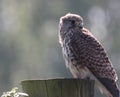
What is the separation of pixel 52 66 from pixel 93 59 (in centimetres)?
2148

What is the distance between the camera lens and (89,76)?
972cm

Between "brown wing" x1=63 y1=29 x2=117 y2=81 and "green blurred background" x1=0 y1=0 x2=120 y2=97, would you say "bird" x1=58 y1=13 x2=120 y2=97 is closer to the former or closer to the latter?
"brown wing" x1=63 y1=29 x2=117 y2=81

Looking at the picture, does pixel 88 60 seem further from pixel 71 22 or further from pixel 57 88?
pixel 57 88

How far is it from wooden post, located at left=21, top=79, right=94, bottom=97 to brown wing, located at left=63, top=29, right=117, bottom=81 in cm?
237

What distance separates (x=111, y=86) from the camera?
9.21 meters

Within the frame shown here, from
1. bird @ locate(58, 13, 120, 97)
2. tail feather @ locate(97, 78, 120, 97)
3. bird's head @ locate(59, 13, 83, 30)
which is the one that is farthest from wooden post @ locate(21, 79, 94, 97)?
bird's head @ locate(59, 13, 83, 30)

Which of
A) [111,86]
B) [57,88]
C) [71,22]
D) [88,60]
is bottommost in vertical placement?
[111,86]

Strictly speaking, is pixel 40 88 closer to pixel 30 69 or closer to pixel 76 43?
pixel 76 43

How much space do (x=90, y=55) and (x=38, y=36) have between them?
23.1 meters

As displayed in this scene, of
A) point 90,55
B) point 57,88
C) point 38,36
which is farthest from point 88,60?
point 38,36

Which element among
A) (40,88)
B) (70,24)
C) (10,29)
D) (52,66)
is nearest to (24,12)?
(10,29)

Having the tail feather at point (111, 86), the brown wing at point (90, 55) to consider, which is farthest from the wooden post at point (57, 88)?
the brown wing at point (90, 55)

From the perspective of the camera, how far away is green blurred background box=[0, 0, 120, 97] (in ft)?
101

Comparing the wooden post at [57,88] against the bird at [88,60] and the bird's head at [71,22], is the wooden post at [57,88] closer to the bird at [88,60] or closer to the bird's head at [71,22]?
the bird at [88,60]
